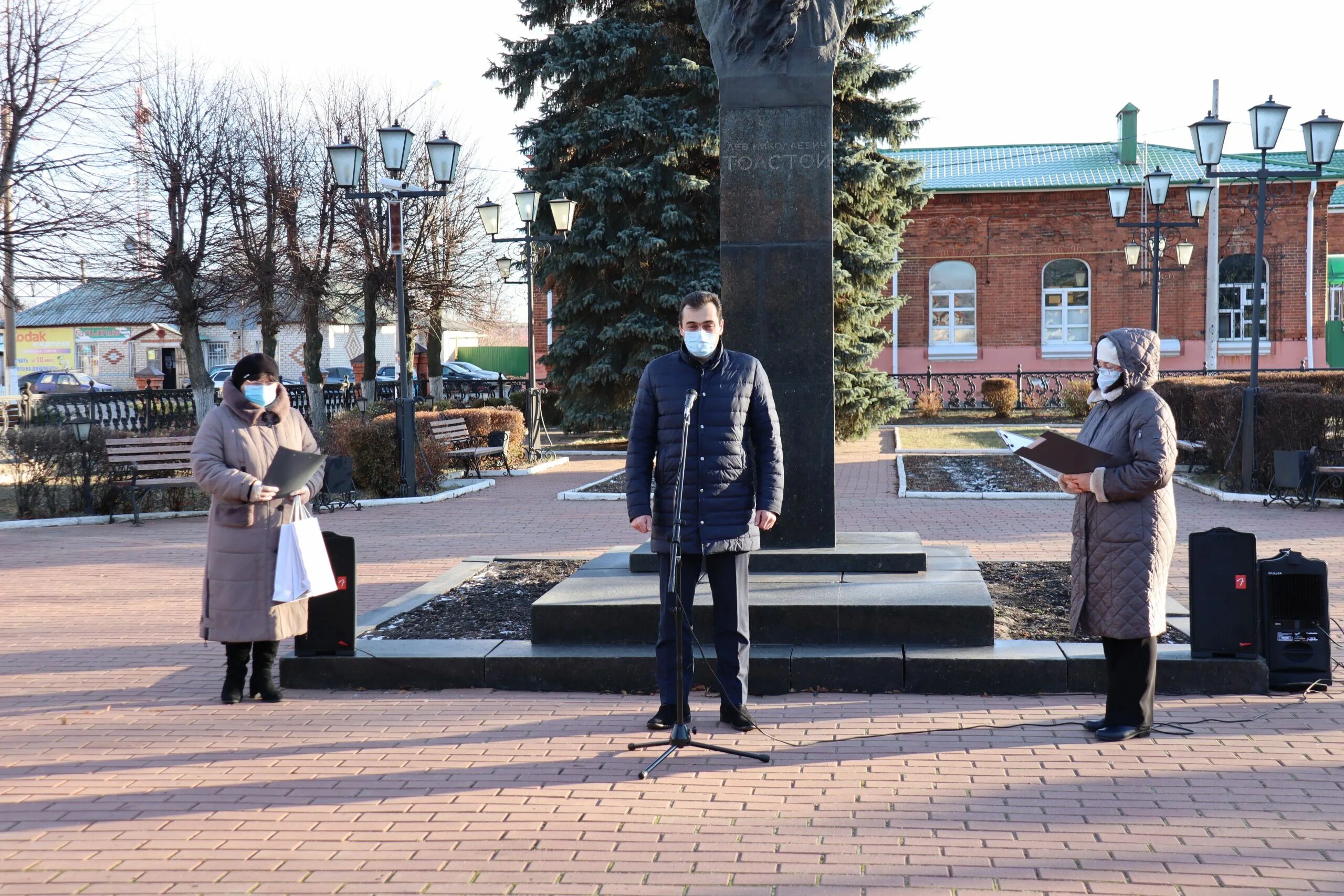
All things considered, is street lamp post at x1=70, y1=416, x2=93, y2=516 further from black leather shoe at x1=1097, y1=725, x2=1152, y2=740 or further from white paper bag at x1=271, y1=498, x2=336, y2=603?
black leather shoe at x1=1097, y1=725, x2=1152, y2=740

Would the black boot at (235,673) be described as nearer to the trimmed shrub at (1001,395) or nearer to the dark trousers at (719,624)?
the dark trousers at (719,624)

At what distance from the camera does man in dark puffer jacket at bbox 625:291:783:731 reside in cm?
531

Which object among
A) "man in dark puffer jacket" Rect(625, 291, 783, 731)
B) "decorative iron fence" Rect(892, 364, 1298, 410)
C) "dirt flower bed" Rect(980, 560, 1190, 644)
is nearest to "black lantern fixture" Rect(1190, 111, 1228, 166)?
"dirt flower bed" Rect(980, 560, 1190, 644)

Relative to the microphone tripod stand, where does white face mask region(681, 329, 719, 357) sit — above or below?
above

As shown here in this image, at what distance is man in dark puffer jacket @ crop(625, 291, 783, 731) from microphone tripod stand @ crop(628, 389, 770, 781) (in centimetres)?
6

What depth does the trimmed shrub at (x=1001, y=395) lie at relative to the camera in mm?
30250

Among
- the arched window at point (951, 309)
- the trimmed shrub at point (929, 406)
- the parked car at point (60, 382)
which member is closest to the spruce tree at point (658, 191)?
the trimmed shrub at point (929, 406)

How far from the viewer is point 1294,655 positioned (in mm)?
6055

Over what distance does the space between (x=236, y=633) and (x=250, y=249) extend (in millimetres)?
24122

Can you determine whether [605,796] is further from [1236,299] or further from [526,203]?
[1236,299]

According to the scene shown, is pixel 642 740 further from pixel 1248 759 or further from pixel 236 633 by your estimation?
pixel 1248 759

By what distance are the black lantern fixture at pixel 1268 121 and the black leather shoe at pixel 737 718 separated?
1225 centimetres

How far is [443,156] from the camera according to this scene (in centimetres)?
1681

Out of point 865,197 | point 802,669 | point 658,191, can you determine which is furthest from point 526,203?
point 802,669
